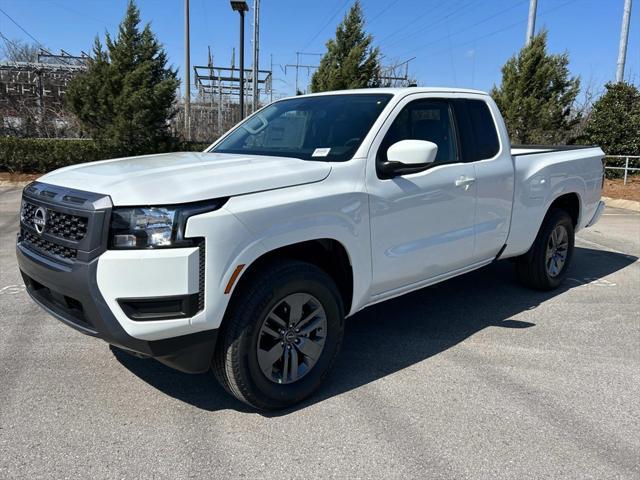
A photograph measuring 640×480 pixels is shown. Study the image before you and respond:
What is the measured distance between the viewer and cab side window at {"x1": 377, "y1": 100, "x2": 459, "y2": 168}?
381cm

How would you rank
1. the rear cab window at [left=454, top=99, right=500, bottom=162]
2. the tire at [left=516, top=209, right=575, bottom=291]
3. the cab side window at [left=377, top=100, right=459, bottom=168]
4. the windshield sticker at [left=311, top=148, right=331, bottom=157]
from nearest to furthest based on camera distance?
1. the windshield sticker at [left=311, top=148, right=331, bottom=157]
2. the cab side window at [left=377, top=100, right=459, bottom=168]
3. the rear cab window at [left=454, top=99, right=500, bottom=162]
4. the tire at [left=516, top=209, right=575, bottom=291]

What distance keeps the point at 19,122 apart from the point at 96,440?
60.3 feet

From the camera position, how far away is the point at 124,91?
15.6 meters

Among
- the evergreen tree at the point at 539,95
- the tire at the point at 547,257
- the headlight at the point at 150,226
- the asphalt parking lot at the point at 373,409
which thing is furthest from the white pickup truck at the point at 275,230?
the evergreen tree at the point at 539,95

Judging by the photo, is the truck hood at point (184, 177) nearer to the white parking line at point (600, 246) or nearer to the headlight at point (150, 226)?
the headlight at point (150, 226)

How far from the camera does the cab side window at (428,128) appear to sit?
12.5 ft

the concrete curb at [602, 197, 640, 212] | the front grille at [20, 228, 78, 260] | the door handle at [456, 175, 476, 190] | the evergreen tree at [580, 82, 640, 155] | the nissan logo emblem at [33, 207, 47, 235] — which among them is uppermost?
the evergreen tree at [580, 82, 640, 155]

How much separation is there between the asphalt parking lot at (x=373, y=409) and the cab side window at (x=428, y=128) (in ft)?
4.89

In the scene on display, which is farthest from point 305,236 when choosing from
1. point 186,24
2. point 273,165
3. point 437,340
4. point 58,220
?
point 186,24

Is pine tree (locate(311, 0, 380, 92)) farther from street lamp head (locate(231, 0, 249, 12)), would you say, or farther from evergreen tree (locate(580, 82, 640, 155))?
evergreen tree (locate(580, 82, 640, 155))

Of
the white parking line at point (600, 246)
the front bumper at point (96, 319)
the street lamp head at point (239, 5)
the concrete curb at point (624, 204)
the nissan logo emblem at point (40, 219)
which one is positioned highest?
the street lamp head at point (239, 5)

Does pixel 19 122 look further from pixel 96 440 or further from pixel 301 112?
pixel 96 440

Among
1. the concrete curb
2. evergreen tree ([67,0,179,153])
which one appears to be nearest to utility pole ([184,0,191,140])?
evergreen tree ([67,0,179,153])

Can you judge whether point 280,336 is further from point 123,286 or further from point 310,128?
point 310,128
